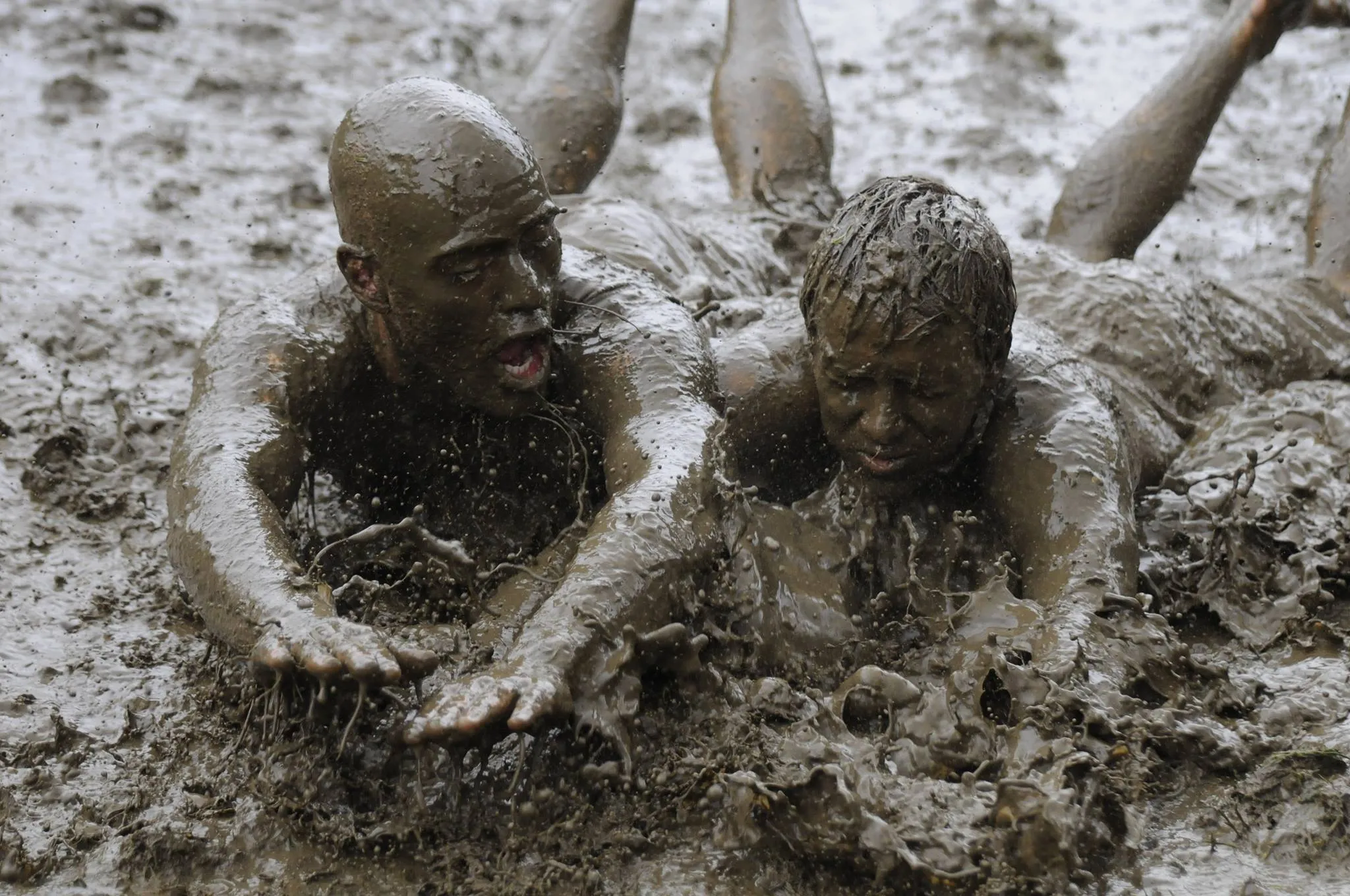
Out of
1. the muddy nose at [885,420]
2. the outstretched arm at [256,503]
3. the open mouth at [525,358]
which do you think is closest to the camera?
the outstretched arm at [256,503]

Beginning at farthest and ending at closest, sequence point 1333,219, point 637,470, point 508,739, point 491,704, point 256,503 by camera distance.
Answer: point 1333,219, point 637,470, point 256,503, point 508,739, point 491,704

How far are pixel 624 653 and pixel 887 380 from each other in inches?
40.4

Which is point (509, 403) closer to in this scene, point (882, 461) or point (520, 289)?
point (520, 289)

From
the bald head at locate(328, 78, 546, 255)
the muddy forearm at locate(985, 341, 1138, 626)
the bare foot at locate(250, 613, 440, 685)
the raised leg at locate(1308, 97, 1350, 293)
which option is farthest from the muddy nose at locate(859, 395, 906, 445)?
the raised leg at locate(1308, 97, 1350, 293)

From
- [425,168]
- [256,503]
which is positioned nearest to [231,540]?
[256,503]

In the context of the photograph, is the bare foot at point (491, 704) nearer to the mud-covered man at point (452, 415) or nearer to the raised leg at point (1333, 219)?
the mud-covered man at point (452, 415)

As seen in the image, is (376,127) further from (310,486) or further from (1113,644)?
(1113,644)

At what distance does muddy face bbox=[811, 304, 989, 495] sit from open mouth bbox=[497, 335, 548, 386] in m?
0.76

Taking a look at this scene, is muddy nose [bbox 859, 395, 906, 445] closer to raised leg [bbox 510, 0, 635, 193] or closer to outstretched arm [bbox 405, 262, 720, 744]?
outstretched arm [bbox 405, 262, 720, 744]

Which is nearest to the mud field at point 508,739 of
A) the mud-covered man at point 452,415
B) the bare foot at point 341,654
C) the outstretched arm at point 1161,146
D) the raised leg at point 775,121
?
the bare foot at point 341,654

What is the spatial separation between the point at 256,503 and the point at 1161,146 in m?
3.88

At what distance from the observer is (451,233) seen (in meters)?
4.14

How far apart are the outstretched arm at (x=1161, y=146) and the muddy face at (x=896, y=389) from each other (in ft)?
7.27

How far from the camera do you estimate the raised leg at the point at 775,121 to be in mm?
6617
